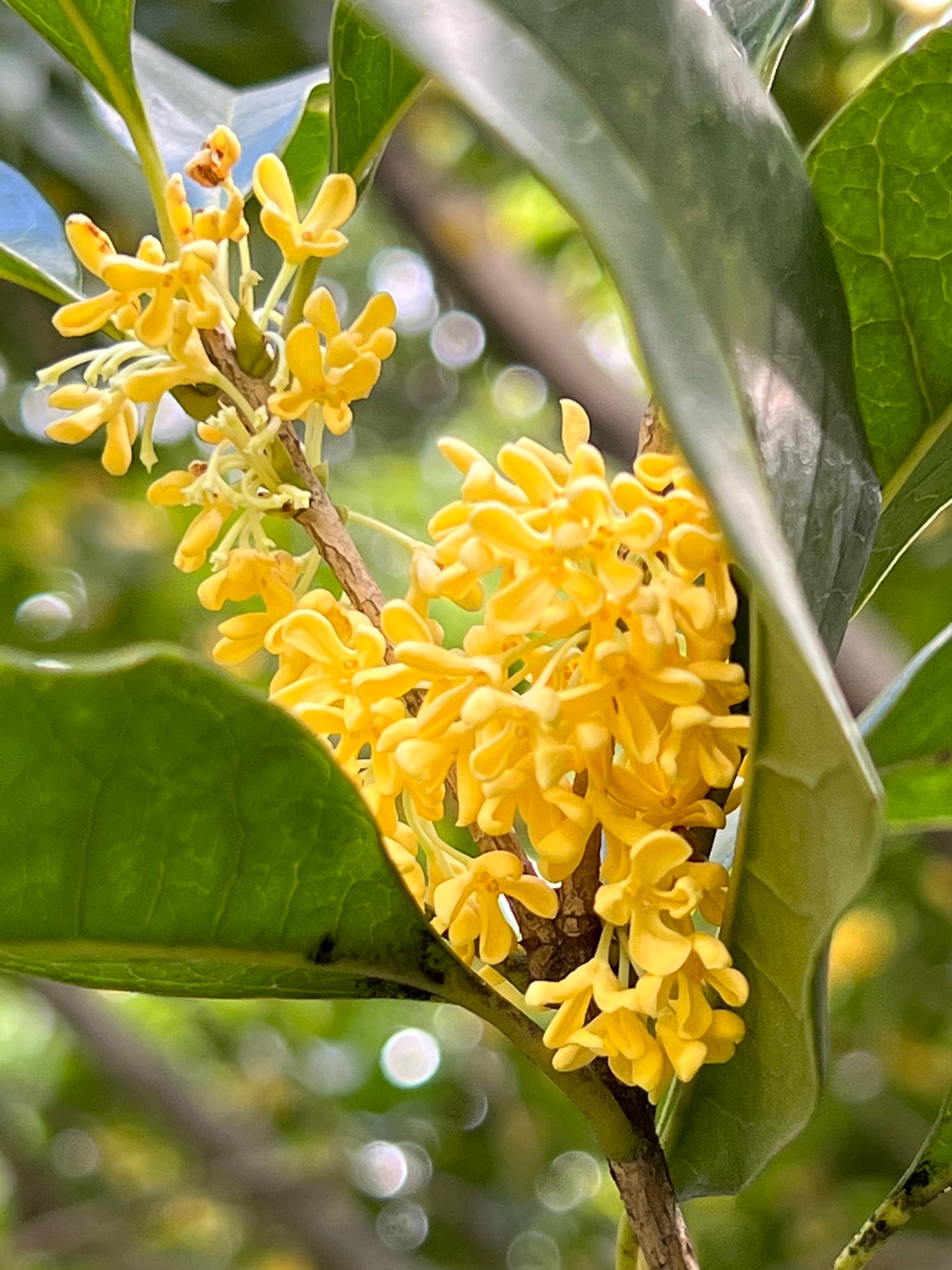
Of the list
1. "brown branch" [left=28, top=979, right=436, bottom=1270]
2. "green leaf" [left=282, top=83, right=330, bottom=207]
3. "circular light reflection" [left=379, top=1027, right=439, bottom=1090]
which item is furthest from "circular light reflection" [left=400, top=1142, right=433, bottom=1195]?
"green leaf" [left=282, top=83, right=330, bottom=207]

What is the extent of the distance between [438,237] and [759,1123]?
200 cm

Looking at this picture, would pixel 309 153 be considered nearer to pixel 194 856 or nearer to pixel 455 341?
pixel 194 856

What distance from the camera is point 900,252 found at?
0.70m

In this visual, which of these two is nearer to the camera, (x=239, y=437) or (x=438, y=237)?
(x=239, y=437)

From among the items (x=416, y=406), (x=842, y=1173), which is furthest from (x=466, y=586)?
(x=416, y=406)

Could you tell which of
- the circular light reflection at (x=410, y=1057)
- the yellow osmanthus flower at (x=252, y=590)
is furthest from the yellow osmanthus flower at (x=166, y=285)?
the circular light reflection at (x=410, y=1057)

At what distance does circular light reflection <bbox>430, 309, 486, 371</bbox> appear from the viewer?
10.4ft

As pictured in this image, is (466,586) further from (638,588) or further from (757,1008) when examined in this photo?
(757,1008)

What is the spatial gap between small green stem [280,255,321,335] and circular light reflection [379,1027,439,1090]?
2705mm

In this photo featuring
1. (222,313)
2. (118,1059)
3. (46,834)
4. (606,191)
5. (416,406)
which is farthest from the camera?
(416,406)

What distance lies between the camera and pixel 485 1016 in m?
0.61

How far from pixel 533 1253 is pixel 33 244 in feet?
8.21

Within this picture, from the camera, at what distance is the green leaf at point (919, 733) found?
58 cm

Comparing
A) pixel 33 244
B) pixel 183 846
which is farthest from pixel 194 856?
pixel 33 244
